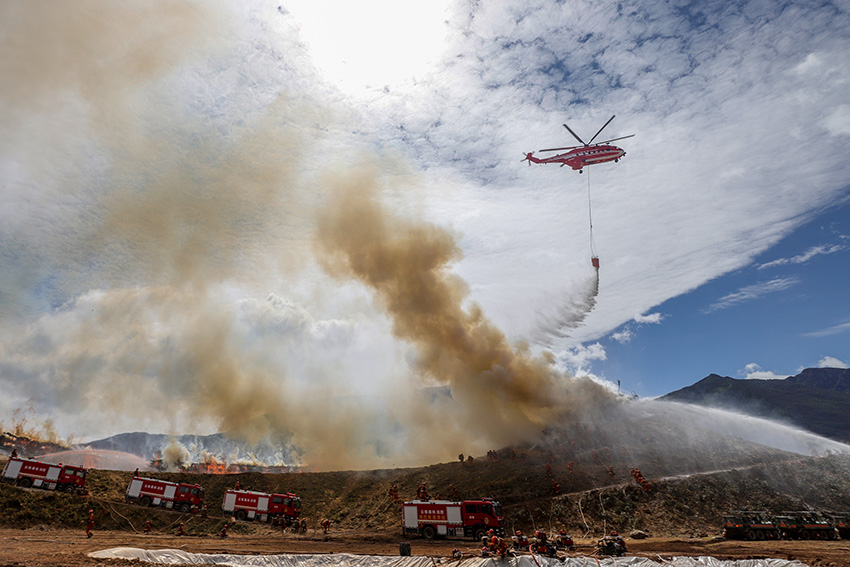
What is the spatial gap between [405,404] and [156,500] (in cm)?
5757

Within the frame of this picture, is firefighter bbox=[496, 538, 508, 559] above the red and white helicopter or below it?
below

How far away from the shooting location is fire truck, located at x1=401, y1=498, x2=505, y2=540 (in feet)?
125

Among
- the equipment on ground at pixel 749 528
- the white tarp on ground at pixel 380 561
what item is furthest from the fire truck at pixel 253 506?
the equipment on ground at pixel 749 528

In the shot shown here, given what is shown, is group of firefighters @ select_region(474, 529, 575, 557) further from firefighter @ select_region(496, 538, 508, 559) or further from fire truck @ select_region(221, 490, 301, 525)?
fire truck @ select_region(221, 490, 301, 525)

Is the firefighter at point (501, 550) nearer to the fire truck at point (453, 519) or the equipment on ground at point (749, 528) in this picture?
the fire truck at point (453, 519)

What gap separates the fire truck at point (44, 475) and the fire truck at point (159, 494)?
5905 mm

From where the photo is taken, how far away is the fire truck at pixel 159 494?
4875 cm

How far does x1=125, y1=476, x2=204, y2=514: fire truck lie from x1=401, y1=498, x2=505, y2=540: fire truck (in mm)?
28203

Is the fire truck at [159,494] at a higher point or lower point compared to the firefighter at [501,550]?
higher

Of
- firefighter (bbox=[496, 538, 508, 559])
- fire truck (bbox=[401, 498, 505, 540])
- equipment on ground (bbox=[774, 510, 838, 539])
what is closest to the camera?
firefighter (bbox=[496, 538, 508, 559])

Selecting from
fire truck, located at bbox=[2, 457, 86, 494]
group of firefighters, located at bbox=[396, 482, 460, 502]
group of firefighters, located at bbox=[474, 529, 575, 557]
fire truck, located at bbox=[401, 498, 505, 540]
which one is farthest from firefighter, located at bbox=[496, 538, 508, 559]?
fire truck, located at bbox=[2, 457, 86, 494]

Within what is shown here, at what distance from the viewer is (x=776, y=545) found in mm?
34875

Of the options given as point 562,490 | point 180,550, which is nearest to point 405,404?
point 562,490

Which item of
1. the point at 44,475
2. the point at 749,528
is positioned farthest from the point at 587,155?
the point at 44,475
